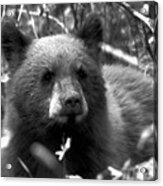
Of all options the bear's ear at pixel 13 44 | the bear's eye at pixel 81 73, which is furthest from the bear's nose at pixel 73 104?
the bear's ear at pixel 13 44

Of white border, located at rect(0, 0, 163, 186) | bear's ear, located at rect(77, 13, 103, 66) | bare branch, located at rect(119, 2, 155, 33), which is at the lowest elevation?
white border, located at rect(0, 0, 163, 186)

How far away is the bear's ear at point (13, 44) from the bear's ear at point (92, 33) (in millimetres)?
363

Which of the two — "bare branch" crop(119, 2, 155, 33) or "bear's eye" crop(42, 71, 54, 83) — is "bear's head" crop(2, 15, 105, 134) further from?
"bare branch" crop(119, 2, 155, 33)

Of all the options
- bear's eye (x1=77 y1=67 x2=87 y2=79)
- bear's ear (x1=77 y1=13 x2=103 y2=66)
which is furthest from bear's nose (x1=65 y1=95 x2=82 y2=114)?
bear's ear (x1=77 y1=13 x2=103 y2=66)

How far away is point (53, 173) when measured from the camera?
3824 mm

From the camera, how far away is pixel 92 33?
3.75 metres

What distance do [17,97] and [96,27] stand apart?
26.2 inches

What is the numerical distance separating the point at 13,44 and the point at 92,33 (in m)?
0.51

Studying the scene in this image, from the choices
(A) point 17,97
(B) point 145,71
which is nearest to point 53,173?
(A) point 17,97

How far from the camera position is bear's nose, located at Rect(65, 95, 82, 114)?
137 inches

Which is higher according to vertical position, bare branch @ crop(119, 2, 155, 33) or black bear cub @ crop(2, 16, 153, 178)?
bare branch @ crop(119, 2, 155, 33)

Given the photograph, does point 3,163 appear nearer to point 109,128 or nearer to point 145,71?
point 109,128

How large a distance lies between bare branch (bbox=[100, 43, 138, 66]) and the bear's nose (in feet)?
1.57

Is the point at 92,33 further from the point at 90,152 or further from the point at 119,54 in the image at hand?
the point at 90,152
